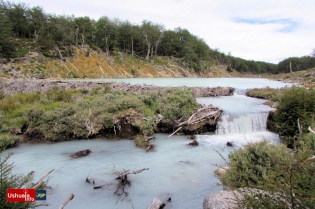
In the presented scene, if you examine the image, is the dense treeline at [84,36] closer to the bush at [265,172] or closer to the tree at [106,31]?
the tree at [106,31]

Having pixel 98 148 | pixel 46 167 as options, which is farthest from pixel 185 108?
pixel 46 167

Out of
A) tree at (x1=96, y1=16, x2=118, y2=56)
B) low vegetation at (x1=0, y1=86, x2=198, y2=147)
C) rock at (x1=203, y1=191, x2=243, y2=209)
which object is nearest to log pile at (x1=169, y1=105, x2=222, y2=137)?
low vegetation at (x1=0, y1=86, x2=198, y2=147)

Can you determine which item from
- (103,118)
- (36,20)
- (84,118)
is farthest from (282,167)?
(36,20)

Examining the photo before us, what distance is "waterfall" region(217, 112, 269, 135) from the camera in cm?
1327

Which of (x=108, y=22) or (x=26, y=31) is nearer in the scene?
(x=26, y=31)

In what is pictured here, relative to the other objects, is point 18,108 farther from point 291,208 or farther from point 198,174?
point 291,208

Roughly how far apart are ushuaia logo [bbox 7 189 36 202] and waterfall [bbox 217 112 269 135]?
11.1 m

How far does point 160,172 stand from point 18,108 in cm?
1058

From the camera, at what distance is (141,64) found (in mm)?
69062

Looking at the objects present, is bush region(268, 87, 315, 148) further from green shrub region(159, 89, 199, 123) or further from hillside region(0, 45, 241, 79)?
hillside region(0, 45, 241, 79)

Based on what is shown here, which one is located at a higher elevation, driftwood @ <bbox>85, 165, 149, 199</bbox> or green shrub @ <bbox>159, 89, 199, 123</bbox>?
green shrub @ <bbox>159, 89, 199, 123</bbox>

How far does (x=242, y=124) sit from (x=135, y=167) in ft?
28.2

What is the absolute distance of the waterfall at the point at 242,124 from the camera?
1327cm

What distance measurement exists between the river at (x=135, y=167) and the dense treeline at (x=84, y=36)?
44237mm
